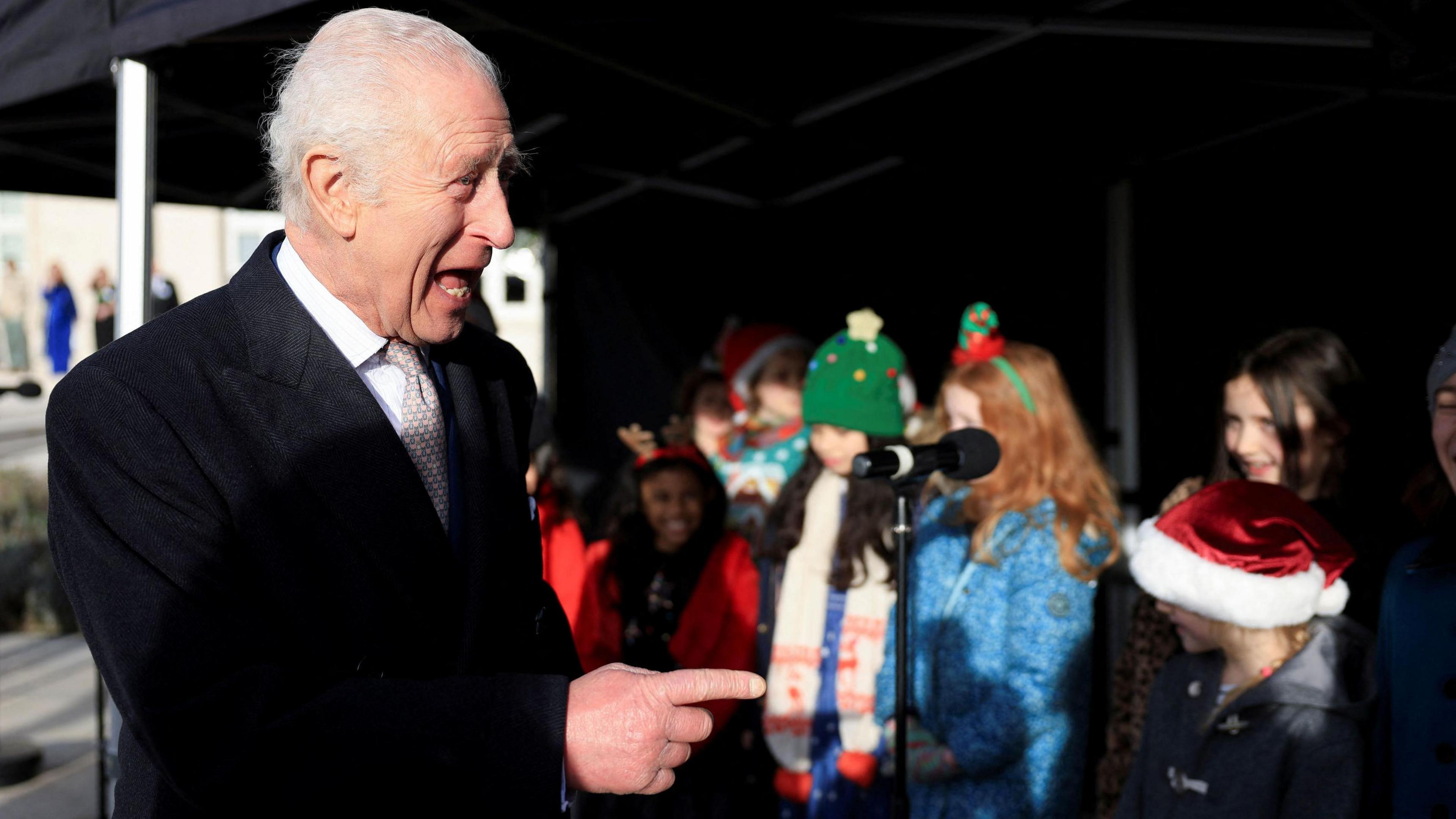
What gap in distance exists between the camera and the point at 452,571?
1.44 metres

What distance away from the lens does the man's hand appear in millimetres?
1193

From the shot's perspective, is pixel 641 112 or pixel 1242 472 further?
pixel 641 112

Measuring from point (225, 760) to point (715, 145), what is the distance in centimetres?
507

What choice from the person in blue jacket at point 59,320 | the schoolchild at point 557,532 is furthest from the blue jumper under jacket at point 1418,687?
the person in blue jacket at point 59,320

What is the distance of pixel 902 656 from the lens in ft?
7.55

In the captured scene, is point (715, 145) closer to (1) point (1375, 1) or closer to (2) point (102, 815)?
(1) point (1375, 1)

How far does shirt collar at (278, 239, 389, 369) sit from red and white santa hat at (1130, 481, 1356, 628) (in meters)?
1.78

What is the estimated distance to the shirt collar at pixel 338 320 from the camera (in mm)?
1455

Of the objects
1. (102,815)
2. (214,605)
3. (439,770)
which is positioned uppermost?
(214,605)

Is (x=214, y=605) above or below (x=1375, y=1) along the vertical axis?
below

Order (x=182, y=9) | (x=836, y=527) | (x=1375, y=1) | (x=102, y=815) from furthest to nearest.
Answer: (x=102, y=815)
(x=836, y=527)
(x=1375, y=1)
(x=182, y=9)

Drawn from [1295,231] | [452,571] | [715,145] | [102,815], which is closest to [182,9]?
[452,571]

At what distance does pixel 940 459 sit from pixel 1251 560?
2.18 ft

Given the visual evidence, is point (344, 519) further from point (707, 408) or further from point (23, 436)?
point (23, 436)
